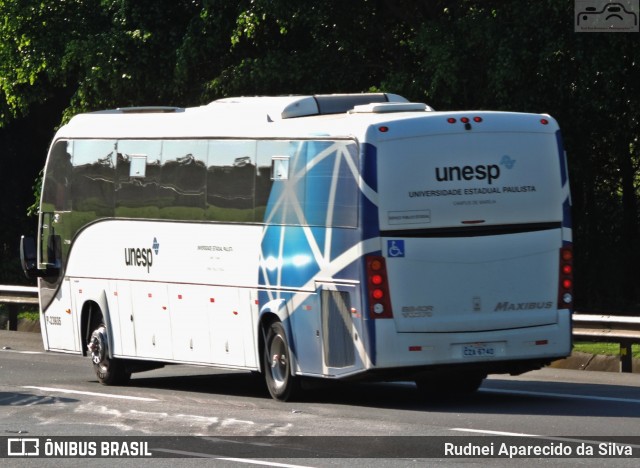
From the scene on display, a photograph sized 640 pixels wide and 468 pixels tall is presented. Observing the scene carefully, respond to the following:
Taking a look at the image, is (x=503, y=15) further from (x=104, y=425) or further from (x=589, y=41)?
(x=104, y=425)

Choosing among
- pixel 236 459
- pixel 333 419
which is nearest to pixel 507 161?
pixel 333 419

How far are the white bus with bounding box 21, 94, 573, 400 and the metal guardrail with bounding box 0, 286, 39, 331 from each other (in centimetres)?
1154

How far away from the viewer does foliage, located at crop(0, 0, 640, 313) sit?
25406 millimetres

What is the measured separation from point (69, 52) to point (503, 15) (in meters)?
8.81

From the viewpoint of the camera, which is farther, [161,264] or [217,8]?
[217,8]

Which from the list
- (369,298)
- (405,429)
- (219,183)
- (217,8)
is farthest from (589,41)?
(405,429)

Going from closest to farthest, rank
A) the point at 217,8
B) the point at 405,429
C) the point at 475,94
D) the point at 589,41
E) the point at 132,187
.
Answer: the point at 405,429 < the point at 132,187 < the point at 589,41 < the point at 475,94 < the point at 217,8

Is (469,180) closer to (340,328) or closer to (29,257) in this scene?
(340,328)

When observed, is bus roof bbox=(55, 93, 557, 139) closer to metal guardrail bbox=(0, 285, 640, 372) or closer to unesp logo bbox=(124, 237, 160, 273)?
unesp logo bbox=(124, 237, 160, 273)

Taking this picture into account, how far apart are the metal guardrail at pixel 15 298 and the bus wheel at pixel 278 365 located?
13.3 meters

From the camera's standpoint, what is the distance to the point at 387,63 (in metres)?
29.6

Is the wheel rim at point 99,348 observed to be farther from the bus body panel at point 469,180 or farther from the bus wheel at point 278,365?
the bus body panel at point 469,180

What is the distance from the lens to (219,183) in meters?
17.7

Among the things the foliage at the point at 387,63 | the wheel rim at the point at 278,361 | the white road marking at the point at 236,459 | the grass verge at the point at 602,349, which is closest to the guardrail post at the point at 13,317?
the foliage at the point at 387,63
